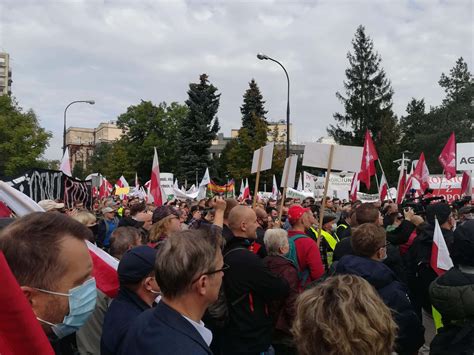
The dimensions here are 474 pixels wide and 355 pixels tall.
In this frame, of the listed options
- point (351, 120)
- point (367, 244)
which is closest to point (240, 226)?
point (367, 244)

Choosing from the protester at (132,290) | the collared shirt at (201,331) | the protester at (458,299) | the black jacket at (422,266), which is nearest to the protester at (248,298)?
the protester at (132,290)

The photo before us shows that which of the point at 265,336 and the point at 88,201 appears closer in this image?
the point at 265,336

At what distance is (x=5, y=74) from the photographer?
Result: 120062mm

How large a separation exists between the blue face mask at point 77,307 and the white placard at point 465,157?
72.3ft

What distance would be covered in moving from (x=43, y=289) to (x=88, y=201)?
11604mm

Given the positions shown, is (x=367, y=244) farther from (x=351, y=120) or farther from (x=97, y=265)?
(x=351, y=120)

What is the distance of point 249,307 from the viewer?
12.8 ft

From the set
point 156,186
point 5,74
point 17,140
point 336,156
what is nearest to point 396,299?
point 336,156

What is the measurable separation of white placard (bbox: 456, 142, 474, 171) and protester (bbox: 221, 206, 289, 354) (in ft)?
65.4

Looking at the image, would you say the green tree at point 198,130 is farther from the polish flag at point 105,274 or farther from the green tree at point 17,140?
the polish flag at point 105,274

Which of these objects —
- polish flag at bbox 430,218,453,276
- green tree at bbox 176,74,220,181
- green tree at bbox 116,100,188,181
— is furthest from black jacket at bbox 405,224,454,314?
green tree at bbox 116,100,188,181

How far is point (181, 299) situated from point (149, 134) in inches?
2649

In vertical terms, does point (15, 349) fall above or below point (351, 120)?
below

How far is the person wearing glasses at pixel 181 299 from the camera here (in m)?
2.13
